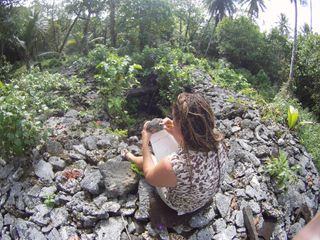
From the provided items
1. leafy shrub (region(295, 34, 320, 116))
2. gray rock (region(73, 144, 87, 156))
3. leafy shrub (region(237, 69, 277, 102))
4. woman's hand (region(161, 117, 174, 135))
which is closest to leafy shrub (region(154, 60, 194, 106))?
gray rock (region(73, 144, 87, 156))

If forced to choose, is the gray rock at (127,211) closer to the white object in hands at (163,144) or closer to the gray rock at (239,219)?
the white object in hands at (163,144)

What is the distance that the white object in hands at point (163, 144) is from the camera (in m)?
3.18

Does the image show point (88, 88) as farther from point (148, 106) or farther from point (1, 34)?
point (1, 34)

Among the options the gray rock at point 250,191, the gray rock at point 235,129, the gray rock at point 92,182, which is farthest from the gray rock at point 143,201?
the gray rock at point 235,129

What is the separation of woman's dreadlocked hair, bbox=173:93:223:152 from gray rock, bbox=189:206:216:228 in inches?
36.1

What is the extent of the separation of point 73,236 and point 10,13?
13117 millimetres

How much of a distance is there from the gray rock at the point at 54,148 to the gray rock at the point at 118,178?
69 cm

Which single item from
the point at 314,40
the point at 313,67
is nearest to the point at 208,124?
the point at 313,67

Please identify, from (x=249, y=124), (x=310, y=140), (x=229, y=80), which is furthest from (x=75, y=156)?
(x=229, y=80)

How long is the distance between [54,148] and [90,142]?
48 cm

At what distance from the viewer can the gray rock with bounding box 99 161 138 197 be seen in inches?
139

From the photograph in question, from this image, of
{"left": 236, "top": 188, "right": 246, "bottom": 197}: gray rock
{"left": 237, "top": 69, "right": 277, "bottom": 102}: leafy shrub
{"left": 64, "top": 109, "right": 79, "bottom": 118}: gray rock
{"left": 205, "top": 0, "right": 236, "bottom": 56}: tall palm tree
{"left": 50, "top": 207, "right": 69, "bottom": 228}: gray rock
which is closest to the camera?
{"left": 50, "top": 207, "right": 69, "bottom": 228}: gray rock

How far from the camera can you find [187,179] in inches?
114

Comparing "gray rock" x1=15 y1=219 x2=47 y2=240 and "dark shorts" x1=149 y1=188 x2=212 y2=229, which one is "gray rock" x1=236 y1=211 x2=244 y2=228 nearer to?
"dark shorts" x1=149 y1=188 x2=212 y2=229
